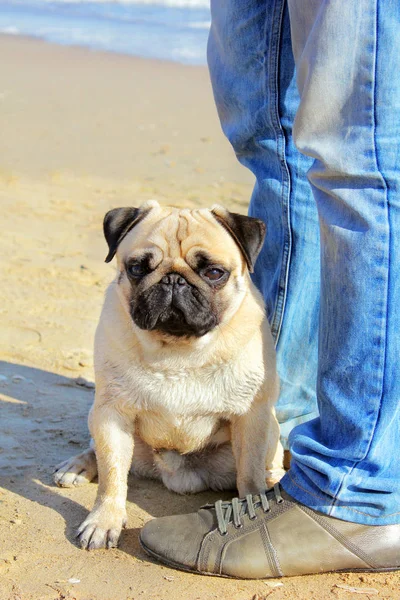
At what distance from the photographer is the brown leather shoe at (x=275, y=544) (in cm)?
256

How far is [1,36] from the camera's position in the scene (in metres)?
14.3

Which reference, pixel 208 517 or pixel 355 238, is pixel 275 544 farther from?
pixel 355 238

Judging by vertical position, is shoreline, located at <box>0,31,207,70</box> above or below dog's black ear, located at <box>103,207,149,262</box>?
below

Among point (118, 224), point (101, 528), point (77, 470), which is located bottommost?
point (77, 470)

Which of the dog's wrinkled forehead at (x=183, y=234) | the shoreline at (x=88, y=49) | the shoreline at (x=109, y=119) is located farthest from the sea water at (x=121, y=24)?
the dog's wrinkled forehead at (x=183, y=234)

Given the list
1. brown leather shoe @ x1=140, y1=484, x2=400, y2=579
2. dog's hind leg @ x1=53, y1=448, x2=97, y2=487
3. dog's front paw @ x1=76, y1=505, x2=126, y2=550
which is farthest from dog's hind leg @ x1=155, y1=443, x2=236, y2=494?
brown leather shoe @ x1=140, y1=484, x2=400, y2=579

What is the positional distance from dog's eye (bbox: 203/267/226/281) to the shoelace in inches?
31.8

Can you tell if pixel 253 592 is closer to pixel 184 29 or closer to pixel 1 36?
pixel 1 36

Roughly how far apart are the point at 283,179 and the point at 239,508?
1.34 meters

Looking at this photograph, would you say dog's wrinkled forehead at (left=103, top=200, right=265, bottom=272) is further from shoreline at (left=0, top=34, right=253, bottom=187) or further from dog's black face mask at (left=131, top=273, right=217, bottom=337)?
shoreline at (left=0, top=34, right=253, bottom=187)

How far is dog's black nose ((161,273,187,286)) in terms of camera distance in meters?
3.00

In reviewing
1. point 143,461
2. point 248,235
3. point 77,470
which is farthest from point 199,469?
point 248,235

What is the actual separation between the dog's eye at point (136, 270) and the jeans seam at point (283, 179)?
0.65 meters

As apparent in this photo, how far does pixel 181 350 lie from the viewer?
3.03 metres
